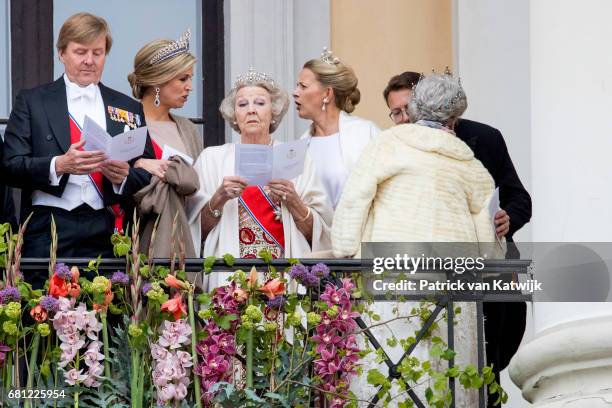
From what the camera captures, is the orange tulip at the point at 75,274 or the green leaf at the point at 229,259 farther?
the green leaf at the point at 229,259

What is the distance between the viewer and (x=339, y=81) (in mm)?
10602

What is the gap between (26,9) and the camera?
1226cm

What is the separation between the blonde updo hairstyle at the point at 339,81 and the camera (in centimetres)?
1060

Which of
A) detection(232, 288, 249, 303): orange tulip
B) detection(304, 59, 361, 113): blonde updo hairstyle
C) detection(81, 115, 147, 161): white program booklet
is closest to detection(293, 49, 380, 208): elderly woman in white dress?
detection(304, 59, 361, 113): blonde updo hairstyle

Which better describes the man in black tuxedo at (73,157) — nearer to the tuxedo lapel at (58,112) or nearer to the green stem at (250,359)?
the tuxedo lapel at (58,112)

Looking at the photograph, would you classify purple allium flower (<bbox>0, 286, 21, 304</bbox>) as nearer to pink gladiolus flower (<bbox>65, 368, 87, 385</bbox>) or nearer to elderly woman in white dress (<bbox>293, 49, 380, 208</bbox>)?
pink gladiolus flower (<bbox>65, 368, 87, 385</bbox>)

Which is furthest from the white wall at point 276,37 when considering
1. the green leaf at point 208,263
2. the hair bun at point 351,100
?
the green leaf at point 208,263

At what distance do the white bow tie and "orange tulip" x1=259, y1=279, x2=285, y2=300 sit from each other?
1.61 meters

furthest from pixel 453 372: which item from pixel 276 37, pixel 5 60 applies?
pixel 5 60

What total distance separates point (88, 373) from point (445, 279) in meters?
1.60

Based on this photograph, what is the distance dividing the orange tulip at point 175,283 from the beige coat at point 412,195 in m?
0.91

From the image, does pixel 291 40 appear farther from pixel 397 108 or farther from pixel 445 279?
pixel 445 279

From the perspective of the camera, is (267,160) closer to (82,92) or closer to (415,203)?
(415,203)

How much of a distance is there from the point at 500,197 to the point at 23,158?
2312 millimetres
